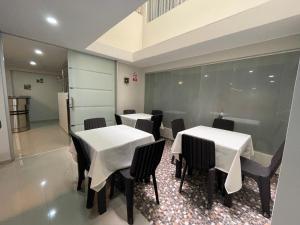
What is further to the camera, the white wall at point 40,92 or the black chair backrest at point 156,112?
the white wall at point 40,92

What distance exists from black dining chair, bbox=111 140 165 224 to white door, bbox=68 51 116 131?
8.43ft

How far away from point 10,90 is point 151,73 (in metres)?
5.81

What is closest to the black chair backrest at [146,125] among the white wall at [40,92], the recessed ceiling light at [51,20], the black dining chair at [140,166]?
the black dining chair at [140,166]

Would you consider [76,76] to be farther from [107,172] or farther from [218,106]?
[218,106]

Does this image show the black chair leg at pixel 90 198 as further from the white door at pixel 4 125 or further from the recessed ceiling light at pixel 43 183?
the white door at pixel 4 125

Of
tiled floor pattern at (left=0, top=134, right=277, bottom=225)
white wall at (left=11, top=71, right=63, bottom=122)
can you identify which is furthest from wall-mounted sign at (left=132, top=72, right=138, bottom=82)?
white wall at (left=11, top=71, right=63, bottom=122)

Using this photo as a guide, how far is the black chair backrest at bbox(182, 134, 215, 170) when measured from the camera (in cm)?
170

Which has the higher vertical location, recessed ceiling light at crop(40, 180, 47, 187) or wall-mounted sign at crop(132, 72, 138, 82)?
wall-mounted sign at crop(132, 72, 138, 82)

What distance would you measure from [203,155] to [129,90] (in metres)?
3.69

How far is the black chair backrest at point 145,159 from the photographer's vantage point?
148 cm

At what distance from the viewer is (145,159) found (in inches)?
61.3

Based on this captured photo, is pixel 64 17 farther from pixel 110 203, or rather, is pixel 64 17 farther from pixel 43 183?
pixel 110 203

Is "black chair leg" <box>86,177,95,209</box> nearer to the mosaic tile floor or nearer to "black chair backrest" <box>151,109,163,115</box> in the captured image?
the mosaic tile floor

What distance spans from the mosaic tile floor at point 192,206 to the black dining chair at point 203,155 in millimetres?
167
